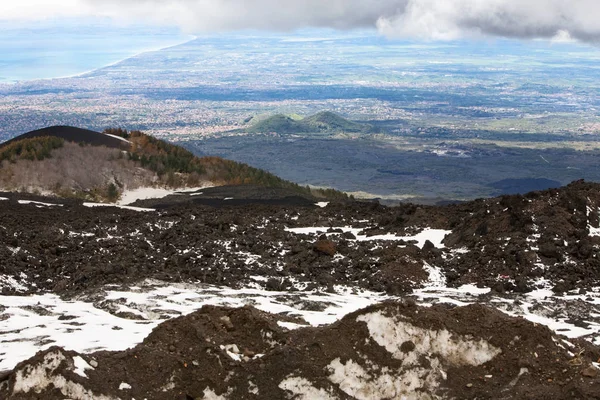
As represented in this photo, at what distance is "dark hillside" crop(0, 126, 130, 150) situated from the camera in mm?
50997

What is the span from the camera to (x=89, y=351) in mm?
9398

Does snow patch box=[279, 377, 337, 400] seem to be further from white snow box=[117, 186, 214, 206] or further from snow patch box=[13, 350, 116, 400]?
white snow box=[117, 186, 214, 206]

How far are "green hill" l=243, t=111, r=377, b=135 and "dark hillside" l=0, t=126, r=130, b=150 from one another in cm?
10366

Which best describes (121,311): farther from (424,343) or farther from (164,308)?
(424,343)

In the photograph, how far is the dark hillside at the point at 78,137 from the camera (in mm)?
50997

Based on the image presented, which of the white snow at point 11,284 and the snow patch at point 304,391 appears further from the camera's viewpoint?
the white snow at point 11,284

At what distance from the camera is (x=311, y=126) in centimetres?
16275

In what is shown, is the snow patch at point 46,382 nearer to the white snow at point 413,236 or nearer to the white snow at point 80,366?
the white snow at point 80,366

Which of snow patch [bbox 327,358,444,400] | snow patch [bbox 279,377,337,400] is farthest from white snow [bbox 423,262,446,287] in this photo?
snow patch [bbox 279,377,337,400]

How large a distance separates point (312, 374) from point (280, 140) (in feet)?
456

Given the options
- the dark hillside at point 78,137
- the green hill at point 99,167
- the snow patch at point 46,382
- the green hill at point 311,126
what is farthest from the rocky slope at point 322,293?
the green hill at point 311,126

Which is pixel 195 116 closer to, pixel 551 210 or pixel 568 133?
pixel 568 133

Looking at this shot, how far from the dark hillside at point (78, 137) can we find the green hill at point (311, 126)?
340 ft

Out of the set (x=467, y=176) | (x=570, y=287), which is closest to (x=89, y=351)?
(x=570, y=287)
